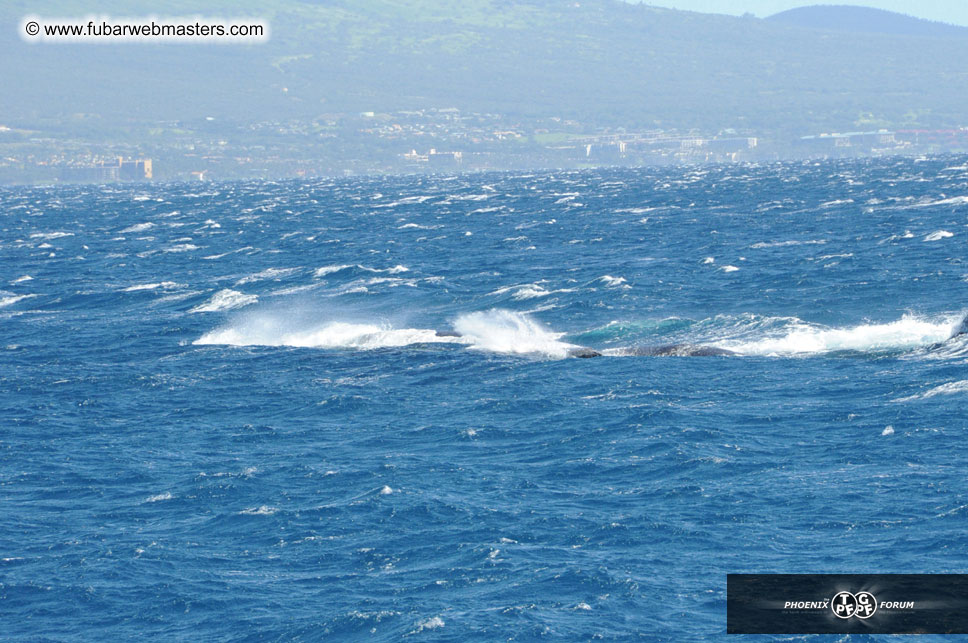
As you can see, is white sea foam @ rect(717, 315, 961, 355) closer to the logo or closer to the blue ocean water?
the blue ocean water

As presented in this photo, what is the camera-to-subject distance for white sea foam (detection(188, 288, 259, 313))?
77062mm

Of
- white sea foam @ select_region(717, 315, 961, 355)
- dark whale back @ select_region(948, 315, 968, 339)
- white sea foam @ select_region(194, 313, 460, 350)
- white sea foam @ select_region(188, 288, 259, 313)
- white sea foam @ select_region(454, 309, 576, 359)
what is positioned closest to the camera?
dark whale back @ select_region(948, 315, 968, 339)

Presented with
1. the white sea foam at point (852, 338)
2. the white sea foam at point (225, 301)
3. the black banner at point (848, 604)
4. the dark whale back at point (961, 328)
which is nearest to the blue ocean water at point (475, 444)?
the white sea foam at point (852, 338)

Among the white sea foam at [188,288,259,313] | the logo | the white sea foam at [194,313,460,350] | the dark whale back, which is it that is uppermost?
the dark whale back

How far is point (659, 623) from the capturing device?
26.8 m

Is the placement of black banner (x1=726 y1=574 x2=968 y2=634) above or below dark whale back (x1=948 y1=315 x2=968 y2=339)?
below

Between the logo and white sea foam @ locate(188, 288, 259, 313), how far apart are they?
5505cm

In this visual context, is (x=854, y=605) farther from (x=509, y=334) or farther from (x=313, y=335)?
(x=313, y=335)

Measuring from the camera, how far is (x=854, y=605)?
27016mm

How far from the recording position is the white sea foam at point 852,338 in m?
55.1

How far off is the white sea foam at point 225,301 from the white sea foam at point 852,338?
108 feet

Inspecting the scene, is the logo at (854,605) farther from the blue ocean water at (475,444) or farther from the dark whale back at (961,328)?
the dark whale back at (961,328)

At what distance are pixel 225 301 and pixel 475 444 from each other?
137 feet

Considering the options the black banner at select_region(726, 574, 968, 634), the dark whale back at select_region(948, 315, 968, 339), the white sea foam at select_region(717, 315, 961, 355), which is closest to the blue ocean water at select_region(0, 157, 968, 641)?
the white sea foam at select_region(717, 315, 961, 355)
